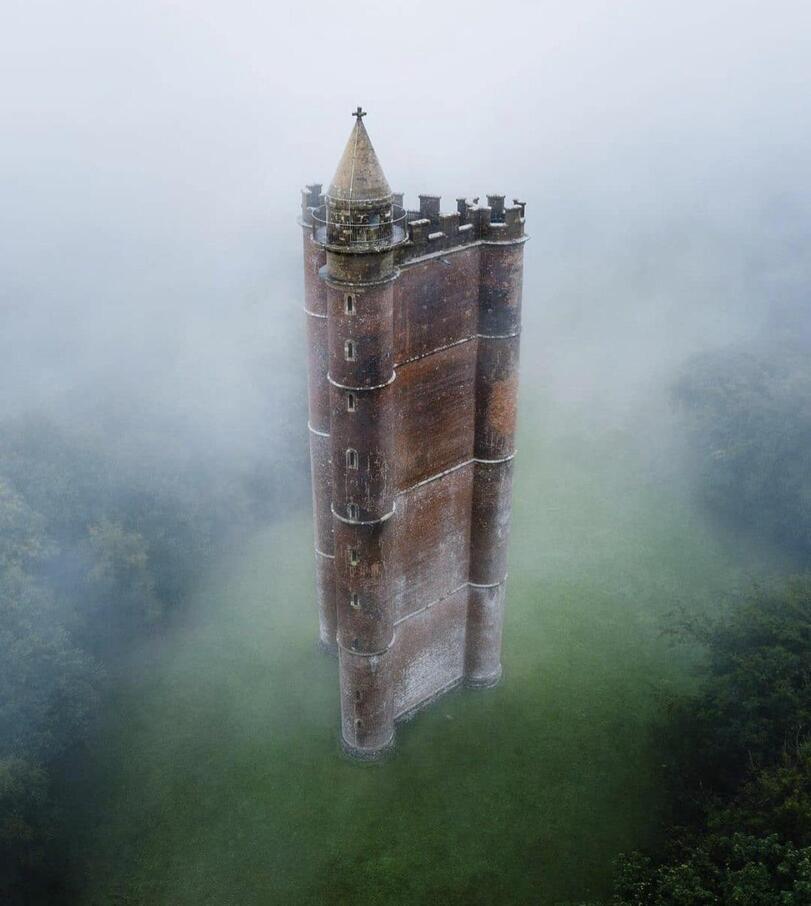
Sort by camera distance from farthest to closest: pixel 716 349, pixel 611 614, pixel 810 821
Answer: pixel 716 349, pixel 611 614, pixel 810 821

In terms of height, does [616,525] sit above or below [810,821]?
below

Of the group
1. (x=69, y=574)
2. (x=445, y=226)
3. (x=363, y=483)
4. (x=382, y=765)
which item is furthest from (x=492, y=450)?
(x=69, y=574)

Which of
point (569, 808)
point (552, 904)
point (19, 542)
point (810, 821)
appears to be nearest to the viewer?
point (810, 821)

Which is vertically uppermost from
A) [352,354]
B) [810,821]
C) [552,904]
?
[352,354]

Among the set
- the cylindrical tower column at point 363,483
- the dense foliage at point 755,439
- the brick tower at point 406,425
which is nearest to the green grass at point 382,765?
the brick tower at point 406,425

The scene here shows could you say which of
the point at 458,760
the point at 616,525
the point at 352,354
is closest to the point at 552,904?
the point at 458,760

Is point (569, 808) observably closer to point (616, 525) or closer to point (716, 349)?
point (616, 525)
